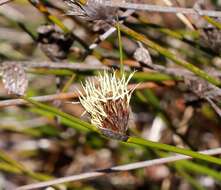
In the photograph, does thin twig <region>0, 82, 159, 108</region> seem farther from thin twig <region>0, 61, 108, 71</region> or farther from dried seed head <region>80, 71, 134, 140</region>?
dried seed head <region>80, 71, 134, 140</region>

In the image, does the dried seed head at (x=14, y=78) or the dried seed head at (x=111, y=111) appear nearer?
the dried seed head at (x=111, y=111)

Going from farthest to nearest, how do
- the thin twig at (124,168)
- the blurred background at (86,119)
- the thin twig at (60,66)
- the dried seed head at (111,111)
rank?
the blurred background at (86,119) → the thin twig at (60,66) → the thin twig at (124,168) → the dried seed head at (111,111)

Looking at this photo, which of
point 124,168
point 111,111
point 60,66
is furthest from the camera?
point 60,66

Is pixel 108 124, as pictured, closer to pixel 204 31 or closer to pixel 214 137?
pixel 204 31

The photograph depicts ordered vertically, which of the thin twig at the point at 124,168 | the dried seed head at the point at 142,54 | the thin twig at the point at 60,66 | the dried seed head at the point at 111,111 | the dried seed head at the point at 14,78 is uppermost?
the dried seed head at the point at 142,54

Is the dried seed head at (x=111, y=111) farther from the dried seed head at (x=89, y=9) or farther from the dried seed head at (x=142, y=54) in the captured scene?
the dried seed head at (x=142, y=54)

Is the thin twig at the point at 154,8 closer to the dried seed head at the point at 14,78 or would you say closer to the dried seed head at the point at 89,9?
the dried seed head at the point at 89,9

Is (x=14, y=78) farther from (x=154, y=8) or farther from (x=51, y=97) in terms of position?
(x=154, y=8)

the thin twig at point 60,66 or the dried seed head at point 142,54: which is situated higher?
the dried seed head at point 142,54

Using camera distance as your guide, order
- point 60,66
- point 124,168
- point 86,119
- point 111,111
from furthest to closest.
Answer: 1. point 86,119
2. point 60,66
3. point 124,168
4. point 111,111

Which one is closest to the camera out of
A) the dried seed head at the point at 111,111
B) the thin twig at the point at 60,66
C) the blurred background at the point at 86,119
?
the dried seed head at the point at 111,111

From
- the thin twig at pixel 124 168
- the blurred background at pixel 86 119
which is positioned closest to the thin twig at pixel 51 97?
the blurred background at pixel 86 119

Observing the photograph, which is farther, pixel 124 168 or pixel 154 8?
pixel 124 168

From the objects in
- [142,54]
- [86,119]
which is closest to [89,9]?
[142,54]
